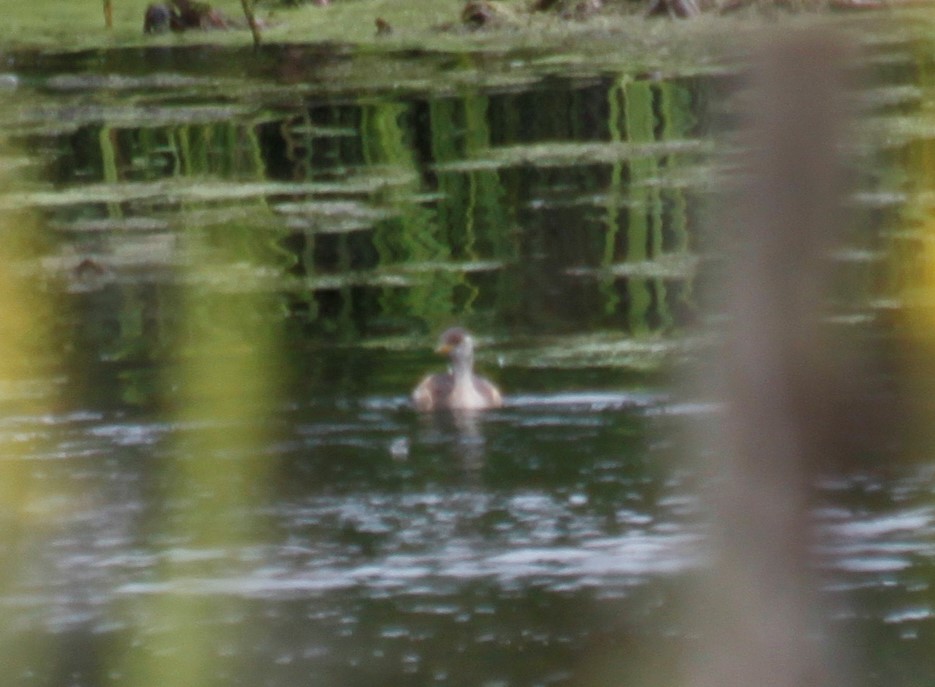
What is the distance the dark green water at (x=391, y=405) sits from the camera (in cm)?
419

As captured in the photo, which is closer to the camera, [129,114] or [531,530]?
[531,530]

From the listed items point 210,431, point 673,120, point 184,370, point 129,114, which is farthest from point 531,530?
point 129,114

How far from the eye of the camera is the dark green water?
419 cm

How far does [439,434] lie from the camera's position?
6.01 m

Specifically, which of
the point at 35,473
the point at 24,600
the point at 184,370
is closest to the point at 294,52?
the point at 184,370

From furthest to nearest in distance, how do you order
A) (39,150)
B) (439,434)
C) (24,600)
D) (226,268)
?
(39,150)
(226,268)
(439,434)
(24,600)

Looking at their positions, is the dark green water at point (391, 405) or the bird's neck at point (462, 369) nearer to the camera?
the dark green water at point (391, 405)

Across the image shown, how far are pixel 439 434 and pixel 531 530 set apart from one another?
1088 mm

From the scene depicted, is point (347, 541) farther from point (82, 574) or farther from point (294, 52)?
point (294, 52)

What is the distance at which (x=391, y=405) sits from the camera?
6.32 meters

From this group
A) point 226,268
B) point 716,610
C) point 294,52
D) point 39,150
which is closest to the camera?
point 716,610

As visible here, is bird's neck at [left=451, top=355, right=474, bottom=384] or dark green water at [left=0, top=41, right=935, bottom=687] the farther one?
bird's neck at [left=451, top=355, right=474, bottom=384]

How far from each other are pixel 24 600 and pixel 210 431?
0.68 m

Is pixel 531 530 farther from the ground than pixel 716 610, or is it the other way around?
pixel 716 610
